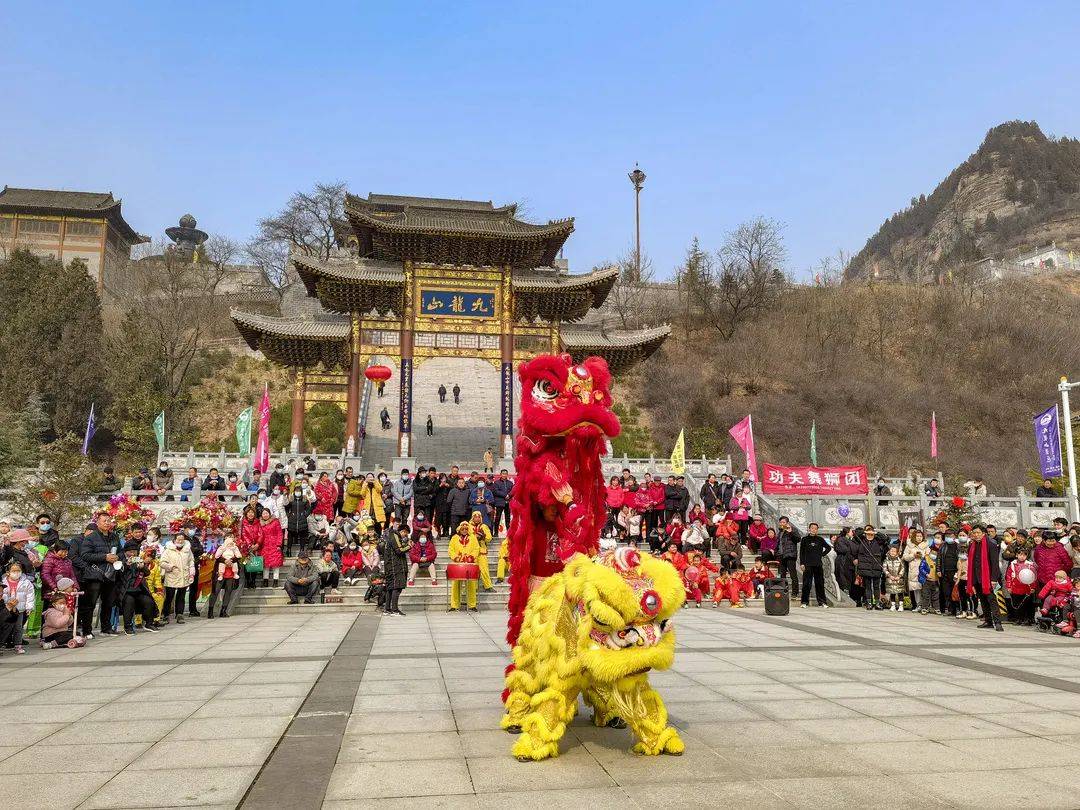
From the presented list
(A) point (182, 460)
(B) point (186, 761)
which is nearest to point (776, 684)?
(B) point (186, 761)

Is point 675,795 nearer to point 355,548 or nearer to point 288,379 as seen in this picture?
point 355,548

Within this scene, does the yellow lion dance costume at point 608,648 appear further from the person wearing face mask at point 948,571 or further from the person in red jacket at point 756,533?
the person in red jacket at point 756,533

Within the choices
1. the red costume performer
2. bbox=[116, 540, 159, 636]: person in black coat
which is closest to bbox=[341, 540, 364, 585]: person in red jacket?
bbox=[116, 540, 159, 636]: person in black coat

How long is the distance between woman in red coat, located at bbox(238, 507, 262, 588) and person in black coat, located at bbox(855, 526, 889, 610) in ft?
34.1

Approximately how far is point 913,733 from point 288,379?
37.5m

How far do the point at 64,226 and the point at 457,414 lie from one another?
110ft

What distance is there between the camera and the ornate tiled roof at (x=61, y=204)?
147 ft

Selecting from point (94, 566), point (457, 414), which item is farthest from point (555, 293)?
point (94, 566)

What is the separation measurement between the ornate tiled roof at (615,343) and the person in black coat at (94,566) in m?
16.1

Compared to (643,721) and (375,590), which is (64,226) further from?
(643,721)

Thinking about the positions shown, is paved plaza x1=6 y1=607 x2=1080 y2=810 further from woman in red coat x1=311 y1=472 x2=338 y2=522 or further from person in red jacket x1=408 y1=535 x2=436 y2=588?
woman in red coat x1=311 y1=472 x2=338 y2=522

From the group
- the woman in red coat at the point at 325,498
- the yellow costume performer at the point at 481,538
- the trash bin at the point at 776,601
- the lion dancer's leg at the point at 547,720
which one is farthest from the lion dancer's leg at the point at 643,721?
the woman in red coat at the point at 325,498

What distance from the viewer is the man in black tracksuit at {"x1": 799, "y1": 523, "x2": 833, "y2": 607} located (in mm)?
12688

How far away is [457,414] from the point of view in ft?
98.2
